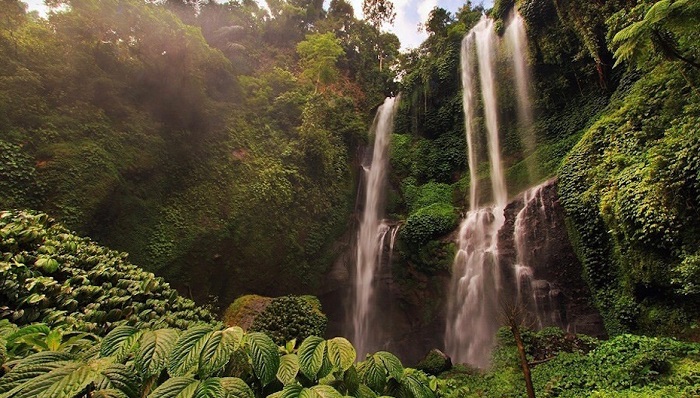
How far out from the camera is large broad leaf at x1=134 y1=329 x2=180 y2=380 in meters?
1.23

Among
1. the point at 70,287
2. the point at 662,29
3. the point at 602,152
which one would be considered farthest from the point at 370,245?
the point at 70,287

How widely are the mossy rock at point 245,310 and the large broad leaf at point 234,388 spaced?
8737mm

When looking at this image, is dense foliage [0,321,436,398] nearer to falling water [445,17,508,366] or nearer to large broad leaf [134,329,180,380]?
large broad leaf [134,329,180,380]

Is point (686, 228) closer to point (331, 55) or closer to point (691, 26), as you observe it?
point (691, 26)

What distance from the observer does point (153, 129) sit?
11.0 metres

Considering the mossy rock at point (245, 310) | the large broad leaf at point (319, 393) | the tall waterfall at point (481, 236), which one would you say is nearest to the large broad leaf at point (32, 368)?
the large broad leaf at point (319, 393)

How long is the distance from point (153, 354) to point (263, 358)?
0.43 metres

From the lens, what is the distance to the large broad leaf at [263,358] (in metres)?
1.31

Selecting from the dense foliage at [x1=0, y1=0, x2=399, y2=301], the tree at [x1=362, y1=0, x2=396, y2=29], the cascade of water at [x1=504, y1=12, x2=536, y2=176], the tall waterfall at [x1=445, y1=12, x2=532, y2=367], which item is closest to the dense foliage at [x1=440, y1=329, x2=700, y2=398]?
the tall waterfall at [x1=445, y1=12, x2=532, y2=367]

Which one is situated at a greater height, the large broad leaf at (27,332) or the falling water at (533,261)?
the falling water at (533,261)

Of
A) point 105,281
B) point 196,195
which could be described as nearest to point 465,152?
point 196,195

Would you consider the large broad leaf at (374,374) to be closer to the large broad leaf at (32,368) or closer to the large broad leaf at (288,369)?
the large broad leaf at (288,369)

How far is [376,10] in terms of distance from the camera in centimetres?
2964

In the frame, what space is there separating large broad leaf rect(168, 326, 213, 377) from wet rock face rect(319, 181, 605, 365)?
10586 millimetres
